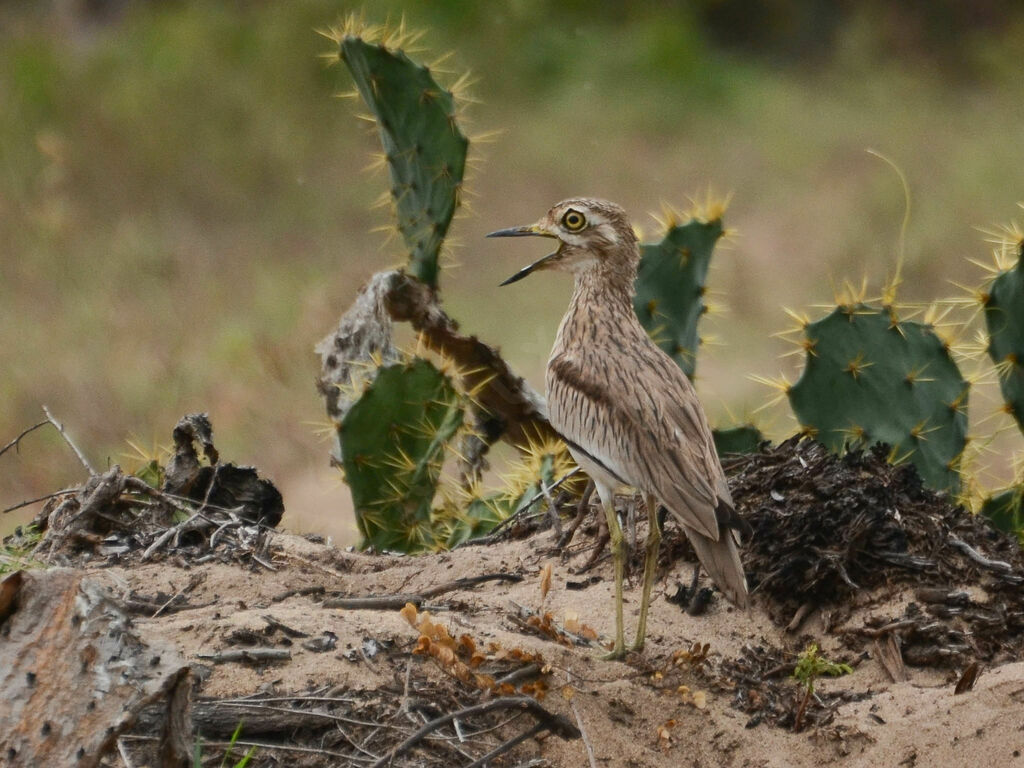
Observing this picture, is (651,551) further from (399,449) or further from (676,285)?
(676,285)

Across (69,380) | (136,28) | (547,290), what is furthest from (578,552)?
(136,28)

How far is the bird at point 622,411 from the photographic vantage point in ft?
10.9

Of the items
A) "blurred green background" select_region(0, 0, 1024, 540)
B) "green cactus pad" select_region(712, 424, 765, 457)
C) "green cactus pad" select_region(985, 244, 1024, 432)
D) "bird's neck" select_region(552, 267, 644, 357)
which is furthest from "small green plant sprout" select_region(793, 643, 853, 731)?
"blurred green background" select_region(0, 0, 1024, 540)

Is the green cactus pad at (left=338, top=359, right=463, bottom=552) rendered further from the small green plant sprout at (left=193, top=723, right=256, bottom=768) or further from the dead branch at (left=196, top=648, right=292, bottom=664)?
the small green plant sprout at (left=193, top=723, right=256, bottom=768)

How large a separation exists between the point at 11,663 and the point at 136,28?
12088 millimetres

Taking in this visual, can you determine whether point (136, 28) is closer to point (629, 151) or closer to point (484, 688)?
point (629, 151)

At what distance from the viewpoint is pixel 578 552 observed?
4051 millimetres

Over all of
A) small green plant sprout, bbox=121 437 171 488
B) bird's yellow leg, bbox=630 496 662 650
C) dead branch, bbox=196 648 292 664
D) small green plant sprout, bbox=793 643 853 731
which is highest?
small green plant sprout, bbox=121 437 171 488

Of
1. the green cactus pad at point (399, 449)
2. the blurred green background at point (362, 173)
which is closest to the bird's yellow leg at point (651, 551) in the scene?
the green cactus pad at point (399, 449)

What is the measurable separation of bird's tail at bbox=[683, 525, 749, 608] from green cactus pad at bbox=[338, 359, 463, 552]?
165 centimetres

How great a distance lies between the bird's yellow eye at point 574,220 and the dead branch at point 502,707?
146 centimetres

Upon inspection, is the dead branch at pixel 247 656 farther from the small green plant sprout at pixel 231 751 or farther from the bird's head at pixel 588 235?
the bird's head at pixel 588 235

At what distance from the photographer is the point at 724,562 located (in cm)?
331

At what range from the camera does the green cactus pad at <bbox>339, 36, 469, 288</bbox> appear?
5.06 metres
